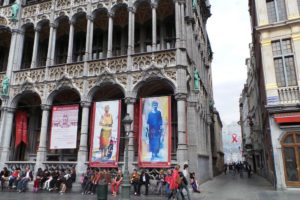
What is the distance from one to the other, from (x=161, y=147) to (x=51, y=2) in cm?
1590

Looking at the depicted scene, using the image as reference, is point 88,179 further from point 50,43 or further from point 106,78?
point 50,43

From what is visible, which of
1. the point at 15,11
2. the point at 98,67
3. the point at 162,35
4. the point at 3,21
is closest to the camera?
the point at 98,67

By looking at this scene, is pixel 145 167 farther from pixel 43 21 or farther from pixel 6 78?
pixel 43 21

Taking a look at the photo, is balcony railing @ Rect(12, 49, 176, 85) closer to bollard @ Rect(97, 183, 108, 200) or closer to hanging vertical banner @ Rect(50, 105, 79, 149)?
hanging vertical banner @ Rect(50, 105, 79, 149)

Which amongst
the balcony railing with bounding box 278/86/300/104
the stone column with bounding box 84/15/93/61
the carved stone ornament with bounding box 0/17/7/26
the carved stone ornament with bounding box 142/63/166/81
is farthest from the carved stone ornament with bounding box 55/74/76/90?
the balcony railing with bounding box 278/86/300/104

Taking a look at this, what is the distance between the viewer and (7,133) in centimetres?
2083

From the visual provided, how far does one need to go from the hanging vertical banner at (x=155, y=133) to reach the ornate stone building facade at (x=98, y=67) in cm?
66

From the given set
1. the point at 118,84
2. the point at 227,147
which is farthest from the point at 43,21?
the point at 227,147

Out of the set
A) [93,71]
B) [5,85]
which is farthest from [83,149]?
[5,85]

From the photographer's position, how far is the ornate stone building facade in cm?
1800

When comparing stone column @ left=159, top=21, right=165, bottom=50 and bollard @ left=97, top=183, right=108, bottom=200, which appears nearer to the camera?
bollard @ left=97, top=183, right=108, bottom=200

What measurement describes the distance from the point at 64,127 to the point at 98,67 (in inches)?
198

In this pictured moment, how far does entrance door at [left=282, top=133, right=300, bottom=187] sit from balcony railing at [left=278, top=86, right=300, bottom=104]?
6.44 feet

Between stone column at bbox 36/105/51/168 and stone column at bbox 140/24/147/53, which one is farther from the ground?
stone column at bbox 140/24/147/53
